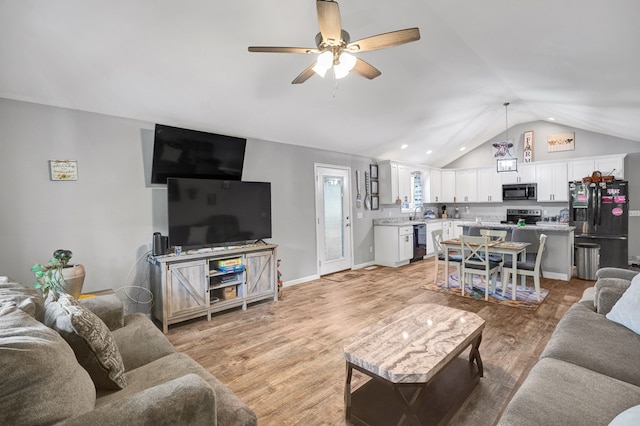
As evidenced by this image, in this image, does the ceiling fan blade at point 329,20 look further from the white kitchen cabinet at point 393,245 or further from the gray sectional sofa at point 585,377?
the white kitchen cabinet at point 393,245

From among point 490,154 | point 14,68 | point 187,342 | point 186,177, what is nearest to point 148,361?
point 187,342

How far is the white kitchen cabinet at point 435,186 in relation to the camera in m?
8.11

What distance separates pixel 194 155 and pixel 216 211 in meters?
0.77

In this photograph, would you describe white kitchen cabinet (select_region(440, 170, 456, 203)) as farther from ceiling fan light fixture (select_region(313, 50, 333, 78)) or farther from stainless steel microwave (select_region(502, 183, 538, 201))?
ceiling fan light fixture (select_region(313, 50, 333, 78))

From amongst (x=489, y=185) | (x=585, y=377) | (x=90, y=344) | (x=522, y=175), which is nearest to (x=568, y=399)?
(x=585, y=377)

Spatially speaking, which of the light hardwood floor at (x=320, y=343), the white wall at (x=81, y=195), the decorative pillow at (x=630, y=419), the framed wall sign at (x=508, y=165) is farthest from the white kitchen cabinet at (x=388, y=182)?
the decorative pillow at (x=630, y=419)

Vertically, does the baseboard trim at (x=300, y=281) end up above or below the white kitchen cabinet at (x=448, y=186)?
below

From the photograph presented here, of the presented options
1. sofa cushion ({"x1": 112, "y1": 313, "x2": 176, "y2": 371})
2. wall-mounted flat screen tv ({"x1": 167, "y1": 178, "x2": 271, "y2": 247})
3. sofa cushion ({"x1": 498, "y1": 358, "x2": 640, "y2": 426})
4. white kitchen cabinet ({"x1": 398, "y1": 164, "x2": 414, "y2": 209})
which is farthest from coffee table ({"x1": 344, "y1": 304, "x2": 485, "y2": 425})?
white kitchen cabinet ({"x1": 398, "y1": 164, "x2": 414, "y2": 209})

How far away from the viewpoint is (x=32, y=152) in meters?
2.97

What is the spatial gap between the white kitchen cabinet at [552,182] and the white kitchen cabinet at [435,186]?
7.34 feet

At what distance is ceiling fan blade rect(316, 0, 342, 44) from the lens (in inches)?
71.6

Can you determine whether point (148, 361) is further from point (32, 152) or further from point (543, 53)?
point (543, 53)

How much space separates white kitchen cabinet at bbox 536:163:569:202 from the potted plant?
838 cm

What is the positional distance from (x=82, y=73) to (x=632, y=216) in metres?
9.15
